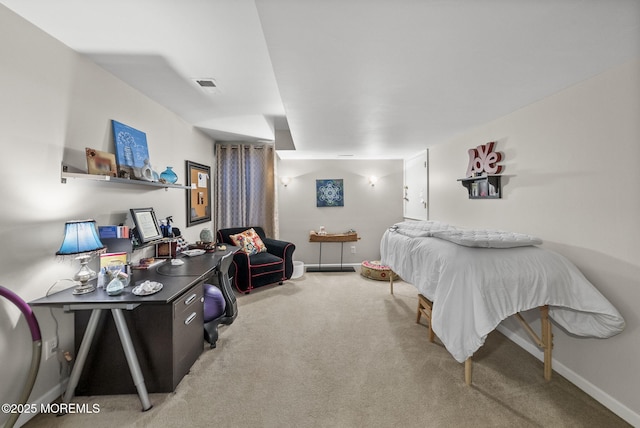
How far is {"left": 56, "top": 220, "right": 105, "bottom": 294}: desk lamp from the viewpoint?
66.0 inches

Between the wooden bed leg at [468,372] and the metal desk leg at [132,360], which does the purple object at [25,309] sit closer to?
the metal desk leg at [132,360]

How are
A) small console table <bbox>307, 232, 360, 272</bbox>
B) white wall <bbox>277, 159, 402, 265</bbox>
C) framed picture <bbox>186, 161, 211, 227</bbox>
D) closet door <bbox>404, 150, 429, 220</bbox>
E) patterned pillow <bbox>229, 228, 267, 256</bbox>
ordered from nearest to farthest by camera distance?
framed picture <bbox>186, 161, 211, 227</bbox>, patterned pillow <bbox>229, 228, 267, 256</bbox>, closet door <bbox>404, 150, 429, 220</bbox>, small console table <bbox>307, 232, 360, 272</bbox>, white wall <bbox>277, 159, 402, 265</bbox>

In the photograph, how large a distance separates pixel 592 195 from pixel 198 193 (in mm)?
4315

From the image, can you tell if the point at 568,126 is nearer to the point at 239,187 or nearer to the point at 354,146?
the point at 354,146

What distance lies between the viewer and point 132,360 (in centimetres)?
168

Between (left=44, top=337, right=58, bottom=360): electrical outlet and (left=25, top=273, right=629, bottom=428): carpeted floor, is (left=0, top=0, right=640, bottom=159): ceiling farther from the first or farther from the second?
(left=25, top=273, right=629, bottom=428): carpeted floor

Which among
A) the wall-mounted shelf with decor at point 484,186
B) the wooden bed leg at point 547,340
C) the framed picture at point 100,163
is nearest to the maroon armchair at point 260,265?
the framed picture at point 100,163

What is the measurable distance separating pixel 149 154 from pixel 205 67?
1254mm

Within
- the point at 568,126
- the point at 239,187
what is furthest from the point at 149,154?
the point at 568,126

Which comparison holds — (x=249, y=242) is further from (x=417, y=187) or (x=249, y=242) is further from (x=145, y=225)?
(x=417, y=187)

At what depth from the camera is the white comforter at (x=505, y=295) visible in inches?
65.8

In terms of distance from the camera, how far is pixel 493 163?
2588mm

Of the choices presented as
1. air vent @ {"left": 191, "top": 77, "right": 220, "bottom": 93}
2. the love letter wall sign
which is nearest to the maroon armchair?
air vent @ {"left": 191, "top": 77, "right": 220, "bottom": 93}

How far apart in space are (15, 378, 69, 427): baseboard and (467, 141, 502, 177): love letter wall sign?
4018 millimetres
